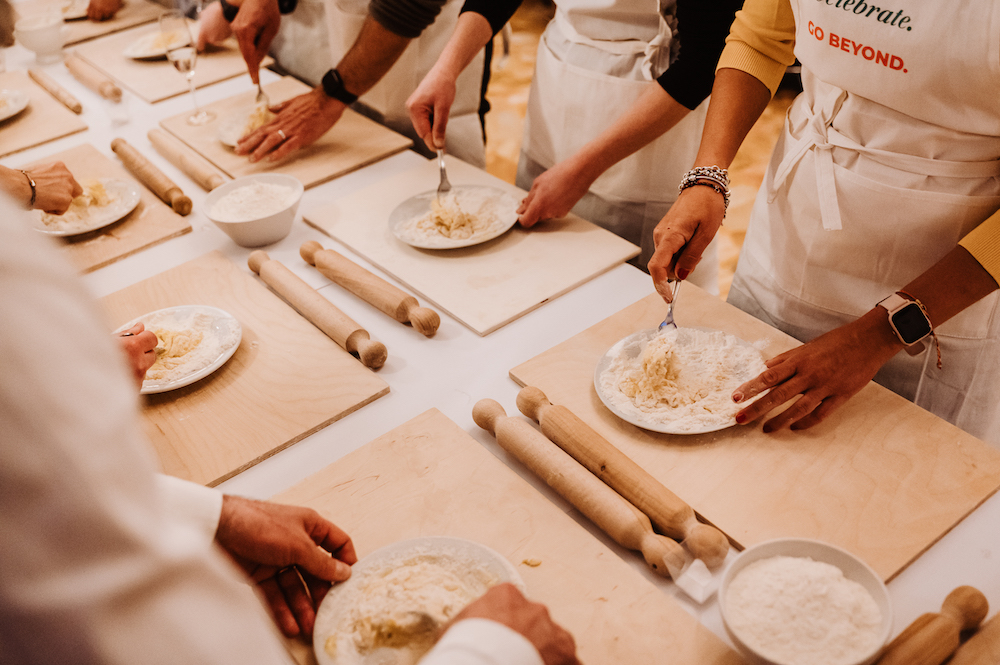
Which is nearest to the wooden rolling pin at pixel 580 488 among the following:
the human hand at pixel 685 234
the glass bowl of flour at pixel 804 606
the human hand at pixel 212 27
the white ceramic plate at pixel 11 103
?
the glass bowl of flour at pixel 804 606

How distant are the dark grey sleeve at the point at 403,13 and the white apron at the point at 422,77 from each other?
0.32 m

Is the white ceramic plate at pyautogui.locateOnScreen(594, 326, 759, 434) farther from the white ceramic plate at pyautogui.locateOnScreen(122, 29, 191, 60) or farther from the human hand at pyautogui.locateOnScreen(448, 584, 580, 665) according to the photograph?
the white ceramic plate at pyautogui.locateOnScreen(122, 29, 191, 60)

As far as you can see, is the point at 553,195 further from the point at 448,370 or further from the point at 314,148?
the point at 314,148

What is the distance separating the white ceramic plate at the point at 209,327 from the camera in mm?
1283

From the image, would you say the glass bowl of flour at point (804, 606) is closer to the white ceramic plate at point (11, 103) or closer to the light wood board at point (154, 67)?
the light wood board at point (154, 67)

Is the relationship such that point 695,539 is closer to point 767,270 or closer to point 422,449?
point 422,449

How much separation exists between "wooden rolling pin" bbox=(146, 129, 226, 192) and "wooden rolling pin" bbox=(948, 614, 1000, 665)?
74.0 inches

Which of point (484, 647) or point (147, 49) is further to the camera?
point (147, 49)

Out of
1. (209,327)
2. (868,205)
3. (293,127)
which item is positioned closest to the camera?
(868,205)

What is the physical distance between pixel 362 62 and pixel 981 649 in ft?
6.83

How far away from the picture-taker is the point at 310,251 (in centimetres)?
165

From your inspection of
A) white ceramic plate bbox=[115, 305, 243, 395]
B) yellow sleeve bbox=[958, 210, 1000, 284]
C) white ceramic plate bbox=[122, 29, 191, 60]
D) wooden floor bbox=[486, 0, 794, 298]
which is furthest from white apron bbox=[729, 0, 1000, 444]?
white ceramic plate bbox=[122, 29, 191, 60]

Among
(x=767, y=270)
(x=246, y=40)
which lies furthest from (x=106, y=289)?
(x=767, y=270)

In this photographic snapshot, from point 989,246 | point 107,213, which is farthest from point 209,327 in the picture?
point 989,246
